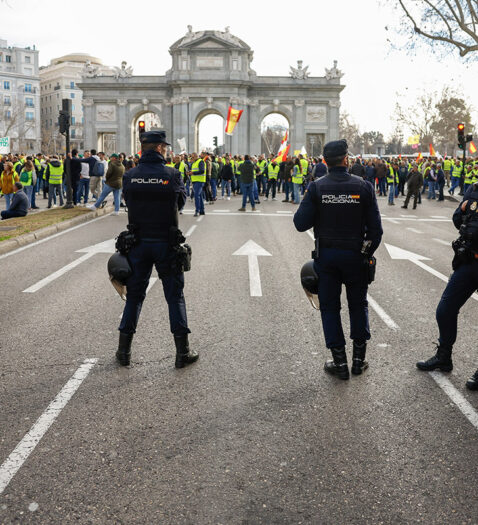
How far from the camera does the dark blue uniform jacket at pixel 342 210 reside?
501 cm

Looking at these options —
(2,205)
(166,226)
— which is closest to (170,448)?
(166,226)

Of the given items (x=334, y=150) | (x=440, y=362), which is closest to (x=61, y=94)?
(x=334, y=150)

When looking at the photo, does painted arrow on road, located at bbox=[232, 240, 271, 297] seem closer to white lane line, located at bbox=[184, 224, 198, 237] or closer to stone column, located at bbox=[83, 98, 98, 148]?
white lane line, located at bbox=[184, 224, 198, 237]

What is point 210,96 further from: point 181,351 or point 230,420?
point 230,420

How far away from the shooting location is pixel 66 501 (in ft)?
10.5

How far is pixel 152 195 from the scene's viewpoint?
17.3ft

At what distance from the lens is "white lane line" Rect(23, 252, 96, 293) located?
8.67m

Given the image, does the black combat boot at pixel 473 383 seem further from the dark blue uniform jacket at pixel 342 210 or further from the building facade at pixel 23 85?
the building facade at pixel 23 85

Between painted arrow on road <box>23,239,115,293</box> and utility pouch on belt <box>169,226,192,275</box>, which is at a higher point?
utility pouch on belt <box>169,226,192,275</box>

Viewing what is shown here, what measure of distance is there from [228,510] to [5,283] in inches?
268

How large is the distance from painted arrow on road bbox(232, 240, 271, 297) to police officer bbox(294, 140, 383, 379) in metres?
3.10

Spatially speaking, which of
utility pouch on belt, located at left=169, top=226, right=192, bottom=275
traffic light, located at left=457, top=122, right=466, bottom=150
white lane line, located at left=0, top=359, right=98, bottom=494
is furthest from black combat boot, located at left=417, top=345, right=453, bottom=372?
Result: traffic light, located at left=457, top=122, right=466, bottom=150

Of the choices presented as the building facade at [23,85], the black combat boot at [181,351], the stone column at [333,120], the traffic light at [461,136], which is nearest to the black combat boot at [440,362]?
the black combat boot at [181,351]

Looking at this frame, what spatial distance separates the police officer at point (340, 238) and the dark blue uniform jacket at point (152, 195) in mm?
1098
